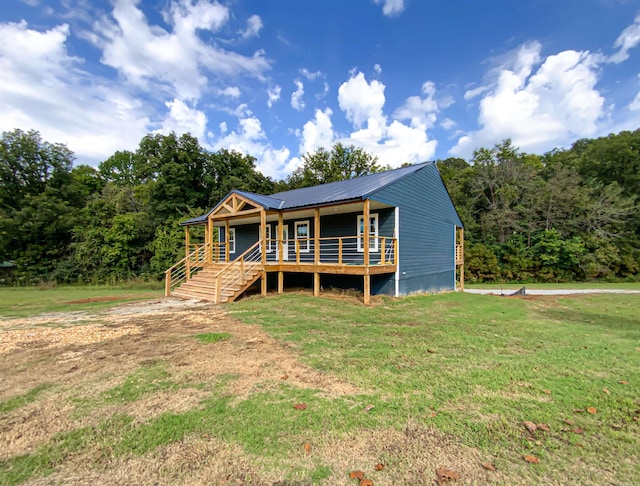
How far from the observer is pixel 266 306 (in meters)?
9.55

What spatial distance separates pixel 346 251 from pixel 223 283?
17.7ft

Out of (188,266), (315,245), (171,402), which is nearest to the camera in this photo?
(171,402)

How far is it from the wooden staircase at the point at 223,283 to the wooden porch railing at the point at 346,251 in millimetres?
1421

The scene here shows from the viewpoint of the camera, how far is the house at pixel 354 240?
1123 cm

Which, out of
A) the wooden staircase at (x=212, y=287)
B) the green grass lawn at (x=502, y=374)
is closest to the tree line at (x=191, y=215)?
the wooden staircase at (x=212, y=287)

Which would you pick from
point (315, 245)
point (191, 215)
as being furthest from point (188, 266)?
point (191, 215)

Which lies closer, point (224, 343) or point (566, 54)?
point (224, 343)

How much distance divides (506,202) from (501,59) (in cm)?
1278

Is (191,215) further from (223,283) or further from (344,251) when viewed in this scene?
(344,251)

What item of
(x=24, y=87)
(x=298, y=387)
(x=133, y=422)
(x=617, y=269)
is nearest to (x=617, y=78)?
(x=617, y=269)

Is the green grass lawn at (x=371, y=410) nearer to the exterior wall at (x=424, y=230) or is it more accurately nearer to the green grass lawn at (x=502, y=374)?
the green grass lawn at (x=502, y=374)

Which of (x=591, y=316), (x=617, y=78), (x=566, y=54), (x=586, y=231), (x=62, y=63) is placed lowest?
(x=591, y=316)

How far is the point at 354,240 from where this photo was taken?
13.3 m

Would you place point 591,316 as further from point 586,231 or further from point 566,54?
point 586,231
